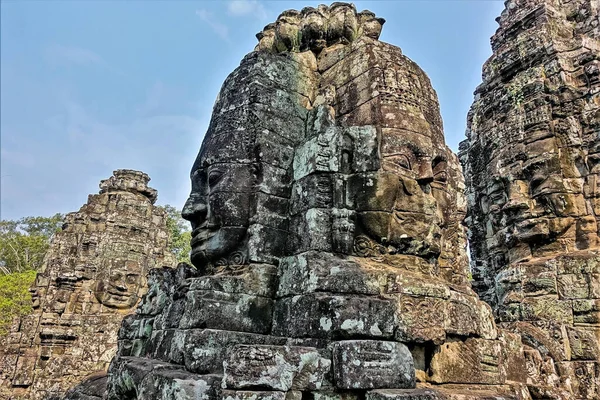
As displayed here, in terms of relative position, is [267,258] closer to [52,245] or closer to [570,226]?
[570,226]

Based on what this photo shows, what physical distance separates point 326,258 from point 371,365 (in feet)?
3.12

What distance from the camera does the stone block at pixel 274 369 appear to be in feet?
9.37

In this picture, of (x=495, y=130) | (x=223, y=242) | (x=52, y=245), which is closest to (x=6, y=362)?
(x=52, y=245)

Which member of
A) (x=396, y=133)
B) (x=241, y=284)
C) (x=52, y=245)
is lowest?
(x=241, y=284)

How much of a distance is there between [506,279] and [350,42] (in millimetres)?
4018

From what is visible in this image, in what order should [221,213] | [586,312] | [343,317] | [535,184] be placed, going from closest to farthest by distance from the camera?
1. [343,317]
2. [221,213]
3. [586,312]
4. [535,184]

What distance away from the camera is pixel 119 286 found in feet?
51.1

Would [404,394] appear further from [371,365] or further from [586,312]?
[586,312]

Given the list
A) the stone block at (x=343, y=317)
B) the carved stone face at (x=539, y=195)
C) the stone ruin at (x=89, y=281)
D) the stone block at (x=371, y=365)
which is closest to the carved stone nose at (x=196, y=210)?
the stone block at (x=343, y=317)

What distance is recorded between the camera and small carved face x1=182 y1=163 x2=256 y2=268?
427 centimetres

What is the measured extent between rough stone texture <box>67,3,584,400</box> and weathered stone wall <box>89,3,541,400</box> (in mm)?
13

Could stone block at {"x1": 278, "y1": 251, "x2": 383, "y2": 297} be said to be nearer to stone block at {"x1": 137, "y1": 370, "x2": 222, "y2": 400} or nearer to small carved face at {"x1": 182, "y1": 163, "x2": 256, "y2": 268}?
small carved face at {"x1": 182, "y1": 163, "x2": 256, "y2": 268}

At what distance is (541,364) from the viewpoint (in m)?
4.81

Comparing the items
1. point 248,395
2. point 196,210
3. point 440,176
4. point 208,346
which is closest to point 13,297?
point 196,210
